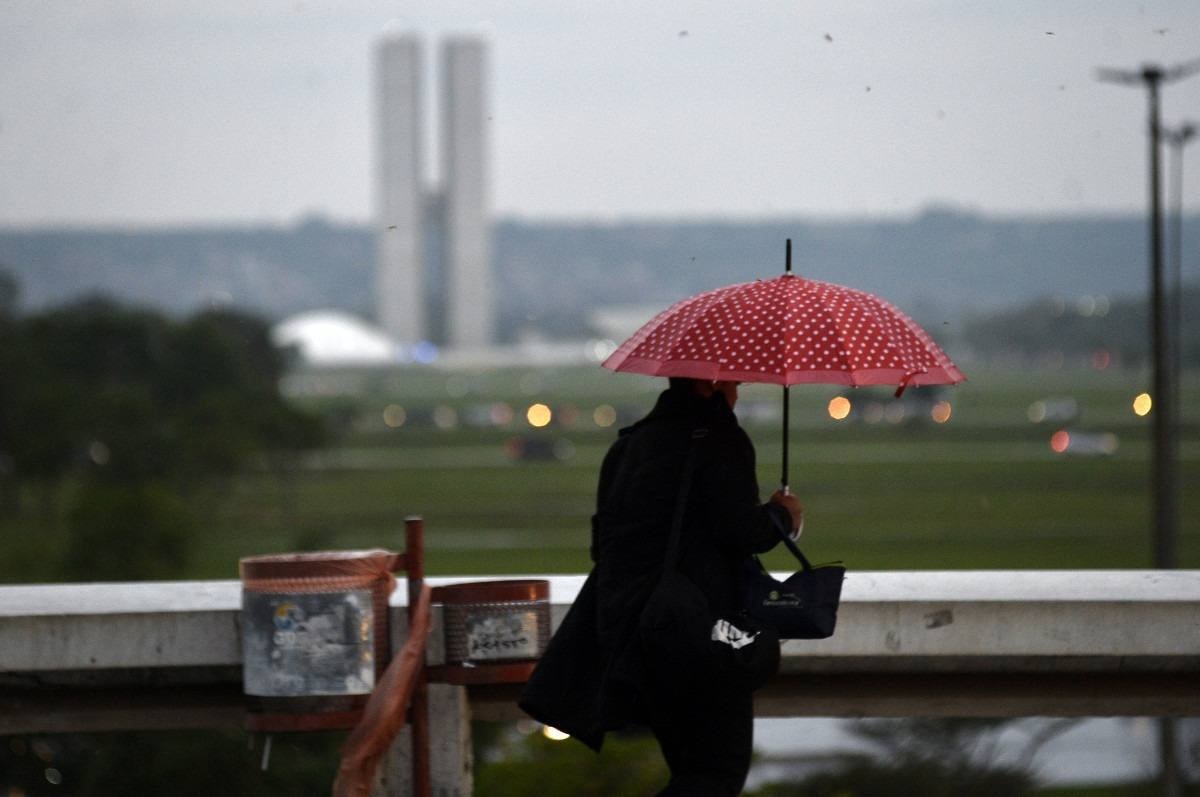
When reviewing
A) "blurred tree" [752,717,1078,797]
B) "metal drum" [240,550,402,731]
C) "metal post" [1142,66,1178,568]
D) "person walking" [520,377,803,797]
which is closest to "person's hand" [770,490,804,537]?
"person walking" [520,377,803,797]

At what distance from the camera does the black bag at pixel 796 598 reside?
3.94 metres

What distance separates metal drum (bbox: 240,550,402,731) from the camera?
4.46 meters

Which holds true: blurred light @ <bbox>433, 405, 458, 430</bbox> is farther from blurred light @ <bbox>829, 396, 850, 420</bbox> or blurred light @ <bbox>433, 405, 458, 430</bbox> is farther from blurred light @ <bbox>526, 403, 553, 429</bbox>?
blurred light @ <bbox>829, 396, 850, 420</bbox>

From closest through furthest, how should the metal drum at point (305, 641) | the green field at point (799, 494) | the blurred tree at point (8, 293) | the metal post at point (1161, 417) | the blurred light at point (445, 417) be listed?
the metal drum at point (305, 641) → the metal post at point (1161, 417) → the green field at point (799, 494) → the blurred tree at point (8, 293) → the blurred light at point (445, 417)

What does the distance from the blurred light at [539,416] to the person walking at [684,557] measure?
84.0 metres

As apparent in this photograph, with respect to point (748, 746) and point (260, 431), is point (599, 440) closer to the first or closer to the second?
point (260, 431)

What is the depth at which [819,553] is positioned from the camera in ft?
125

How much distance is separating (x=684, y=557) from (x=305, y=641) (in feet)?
3.62

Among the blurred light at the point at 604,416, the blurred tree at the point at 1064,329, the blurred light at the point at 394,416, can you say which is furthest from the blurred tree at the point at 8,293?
the blurred tree at the point at 1064,329

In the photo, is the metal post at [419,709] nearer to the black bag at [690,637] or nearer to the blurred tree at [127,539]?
the black bag at [690,637]

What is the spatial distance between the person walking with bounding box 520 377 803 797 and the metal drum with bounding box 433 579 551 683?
634mm

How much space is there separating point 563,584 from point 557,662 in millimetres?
1131

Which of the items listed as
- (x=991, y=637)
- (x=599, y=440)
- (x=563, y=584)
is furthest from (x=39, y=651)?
(x=599, y=440)

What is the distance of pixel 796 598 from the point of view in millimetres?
3973
